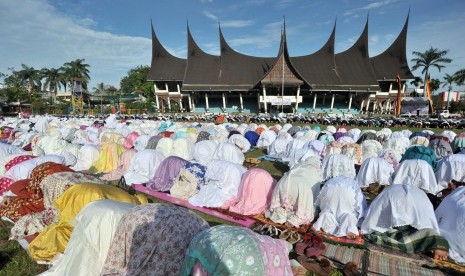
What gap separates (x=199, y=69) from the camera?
124 feet

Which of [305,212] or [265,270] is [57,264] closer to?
[265,270]

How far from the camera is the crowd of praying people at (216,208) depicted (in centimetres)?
329

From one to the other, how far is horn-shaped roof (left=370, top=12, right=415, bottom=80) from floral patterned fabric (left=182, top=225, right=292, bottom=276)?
39.6 meters

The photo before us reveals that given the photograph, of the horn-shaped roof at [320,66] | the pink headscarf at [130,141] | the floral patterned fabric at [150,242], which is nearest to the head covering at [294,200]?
the floral patterned fabric at [150,242]

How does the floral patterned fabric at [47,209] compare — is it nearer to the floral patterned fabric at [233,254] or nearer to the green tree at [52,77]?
the floral patterned fabric at [233,254]

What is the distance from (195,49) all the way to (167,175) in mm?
33987

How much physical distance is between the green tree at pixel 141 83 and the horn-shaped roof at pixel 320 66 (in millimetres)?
22376

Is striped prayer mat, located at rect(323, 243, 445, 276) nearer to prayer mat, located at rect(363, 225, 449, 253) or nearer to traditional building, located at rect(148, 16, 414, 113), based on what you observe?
prayer mat, located at rect(363, 225, 449, 253)

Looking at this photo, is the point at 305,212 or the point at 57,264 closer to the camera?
the point at 57,264

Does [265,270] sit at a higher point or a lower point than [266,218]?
higher

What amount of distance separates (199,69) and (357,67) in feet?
62.4

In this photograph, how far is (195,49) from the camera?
39375 mm

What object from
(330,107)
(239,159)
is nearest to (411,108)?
(330,107)

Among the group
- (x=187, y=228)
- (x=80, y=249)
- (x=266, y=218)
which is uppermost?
(x=187, y=228)
